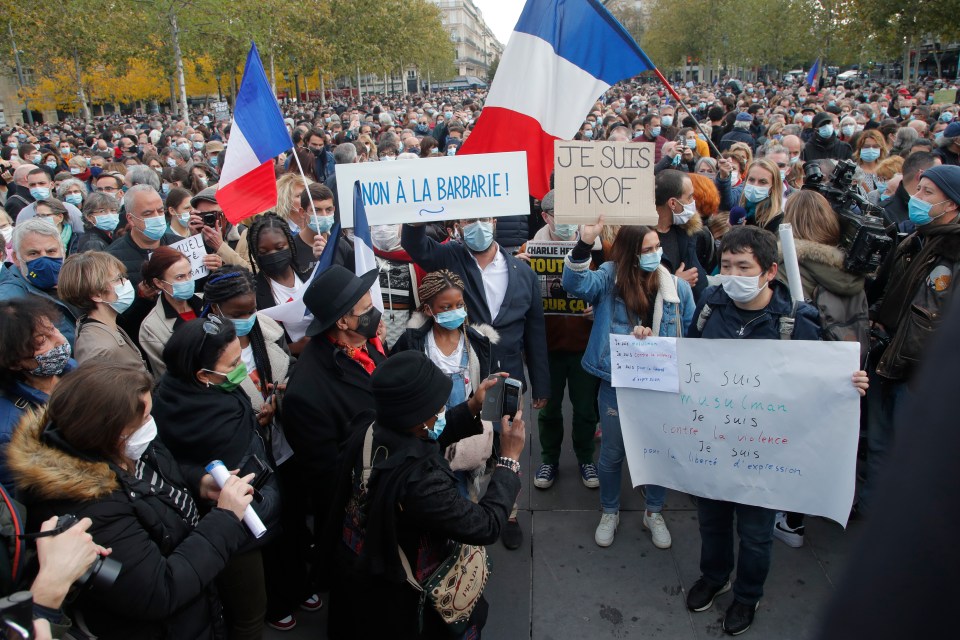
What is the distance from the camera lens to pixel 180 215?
582 centimetres

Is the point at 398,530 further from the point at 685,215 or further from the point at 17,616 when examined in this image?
the point at 685,215

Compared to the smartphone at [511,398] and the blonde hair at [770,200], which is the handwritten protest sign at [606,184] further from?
the blonde hair at [770,200]

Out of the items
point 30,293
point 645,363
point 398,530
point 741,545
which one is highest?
point 30,293

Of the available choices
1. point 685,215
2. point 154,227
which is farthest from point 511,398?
point 154,227

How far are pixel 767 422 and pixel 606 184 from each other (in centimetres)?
151

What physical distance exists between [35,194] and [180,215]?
3.49m

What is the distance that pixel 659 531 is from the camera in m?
4.15

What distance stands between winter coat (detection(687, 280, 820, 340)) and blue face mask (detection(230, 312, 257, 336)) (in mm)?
2341

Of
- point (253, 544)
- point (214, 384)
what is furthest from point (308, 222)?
point (253, 544)

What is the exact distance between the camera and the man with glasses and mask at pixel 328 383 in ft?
10.1

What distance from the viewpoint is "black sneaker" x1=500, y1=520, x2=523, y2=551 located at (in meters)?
Result: 4.20

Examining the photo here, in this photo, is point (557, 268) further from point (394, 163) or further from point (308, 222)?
point (308, 222)

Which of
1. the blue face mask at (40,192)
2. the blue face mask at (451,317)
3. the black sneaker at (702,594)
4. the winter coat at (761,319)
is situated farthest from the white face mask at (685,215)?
the blue face mask at (40,192)

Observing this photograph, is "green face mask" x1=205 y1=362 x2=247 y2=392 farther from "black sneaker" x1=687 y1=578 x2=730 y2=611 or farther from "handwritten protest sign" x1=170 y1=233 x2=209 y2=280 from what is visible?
"black sneaker" x1=687 y1=578 x2=730 y2=611
